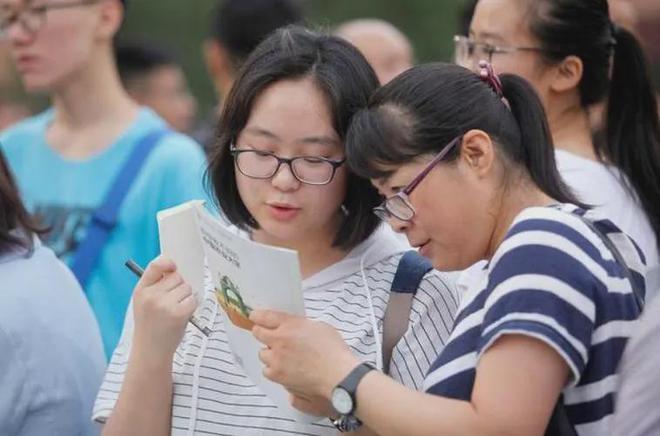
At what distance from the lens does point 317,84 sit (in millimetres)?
2939

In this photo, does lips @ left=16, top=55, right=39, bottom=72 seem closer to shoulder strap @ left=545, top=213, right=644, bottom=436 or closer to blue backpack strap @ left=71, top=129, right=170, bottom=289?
blue backpack strap @ left=71, top=129, right=170, bottom=289

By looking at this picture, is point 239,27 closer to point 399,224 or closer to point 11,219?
point 11,219

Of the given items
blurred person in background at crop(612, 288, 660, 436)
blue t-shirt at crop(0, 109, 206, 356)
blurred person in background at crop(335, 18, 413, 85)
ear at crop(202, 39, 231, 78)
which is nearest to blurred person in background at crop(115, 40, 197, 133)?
blurred person in background at crop(335, 18, 413, 85)

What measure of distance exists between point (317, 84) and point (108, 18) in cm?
214

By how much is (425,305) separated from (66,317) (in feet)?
3.13

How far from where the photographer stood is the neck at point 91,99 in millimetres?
4820

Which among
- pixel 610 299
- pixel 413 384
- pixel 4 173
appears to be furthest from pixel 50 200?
pixel 610 299

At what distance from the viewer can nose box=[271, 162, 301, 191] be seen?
2855 mm

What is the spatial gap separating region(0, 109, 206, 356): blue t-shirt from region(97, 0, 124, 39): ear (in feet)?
1.01

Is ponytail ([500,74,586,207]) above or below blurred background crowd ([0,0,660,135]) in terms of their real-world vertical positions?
above

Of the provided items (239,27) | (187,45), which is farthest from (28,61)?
(187,45)

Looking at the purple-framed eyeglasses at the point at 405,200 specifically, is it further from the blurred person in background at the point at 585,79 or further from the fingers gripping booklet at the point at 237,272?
the blurred person in background at the point at 585,79

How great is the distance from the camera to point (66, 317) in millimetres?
3410

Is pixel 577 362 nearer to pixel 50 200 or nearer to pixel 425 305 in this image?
pixel 425 305
